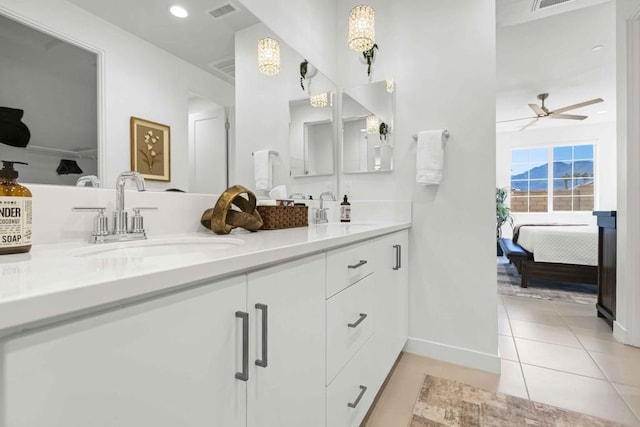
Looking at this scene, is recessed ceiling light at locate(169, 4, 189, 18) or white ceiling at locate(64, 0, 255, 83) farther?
recessed ceiling light at locate(169, 4, 189, 18)

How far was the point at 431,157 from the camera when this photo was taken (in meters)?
1.89

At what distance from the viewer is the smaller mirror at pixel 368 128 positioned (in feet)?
7.04

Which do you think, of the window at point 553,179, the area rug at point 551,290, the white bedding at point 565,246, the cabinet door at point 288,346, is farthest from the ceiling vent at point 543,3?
the window at point 553,179

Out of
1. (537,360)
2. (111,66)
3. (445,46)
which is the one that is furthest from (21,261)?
(537,360)

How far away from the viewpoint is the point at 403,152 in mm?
2109

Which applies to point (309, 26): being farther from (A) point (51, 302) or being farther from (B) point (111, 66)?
(A) point (51, 302)

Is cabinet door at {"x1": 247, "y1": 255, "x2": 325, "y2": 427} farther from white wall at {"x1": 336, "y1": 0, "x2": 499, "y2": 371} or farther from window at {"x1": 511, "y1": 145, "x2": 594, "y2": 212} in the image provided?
window at {"x1": 511, "y1": 145, "x2": 594, "y2": 212}

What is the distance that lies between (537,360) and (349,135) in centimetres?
193

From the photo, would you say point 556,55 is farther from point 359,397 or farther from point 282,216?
point 359,397

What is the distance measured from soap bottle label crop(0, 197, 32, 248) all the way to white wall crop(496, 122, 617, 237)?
25.1 ft

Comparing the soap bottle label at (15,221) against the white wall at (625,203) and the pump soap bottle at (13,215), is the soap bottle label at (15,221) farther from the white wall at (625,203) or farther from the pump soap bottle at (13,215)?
the white wall at (625,203)

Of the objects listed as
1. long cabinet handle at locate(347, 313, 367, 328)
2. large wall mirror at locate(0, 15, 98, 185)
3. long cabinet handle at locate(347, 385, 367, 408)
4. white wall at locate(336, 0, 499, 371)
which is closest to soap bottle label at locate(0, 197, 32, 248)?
large wall mirror at locate(0, 15, 98, 185)

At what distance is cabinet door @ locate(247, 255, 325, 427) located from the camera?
670mm

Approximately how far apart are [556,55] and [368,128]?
3.00 m
